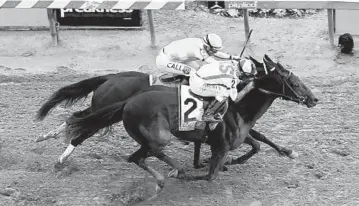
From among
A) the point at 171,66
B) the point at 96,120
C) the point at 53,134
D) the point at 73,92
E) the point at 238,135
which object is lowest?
the point at 53,134

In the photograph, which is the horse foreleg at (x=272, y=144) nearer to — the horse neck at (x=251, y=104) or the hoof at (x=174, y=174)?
the horse neck at (x=251, y=104)

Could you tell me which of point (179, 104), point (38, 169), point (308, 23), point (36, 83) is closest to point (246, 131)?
point (179, 104)

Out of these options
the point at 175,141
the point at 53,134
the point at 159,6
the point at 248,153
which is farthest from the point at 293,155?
the point at 159,6

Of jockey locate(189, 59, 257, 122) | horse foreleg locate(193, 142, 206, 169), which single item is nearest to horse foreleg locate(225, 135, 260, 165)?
horse foreleg locate(193, 142, 206, 169)

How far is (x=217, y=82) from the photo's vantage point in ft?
27.2

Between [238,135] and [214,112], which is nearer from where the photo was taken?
[214,112]

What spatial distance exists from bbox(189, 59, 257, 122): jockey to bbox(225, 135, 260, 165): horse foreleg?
750 mm

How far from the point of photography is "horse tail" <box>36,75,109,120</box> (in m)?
9.21

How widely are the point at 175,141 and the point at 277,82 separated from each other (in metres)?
1.80

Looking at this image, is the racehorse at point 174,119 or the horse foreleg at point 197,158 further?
the horse foreleg at point 197,158

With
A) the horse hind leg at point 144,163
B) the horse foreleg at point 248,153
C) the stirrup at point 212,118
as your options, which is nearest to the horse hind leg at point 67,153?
the horse hind leg at point 144,163

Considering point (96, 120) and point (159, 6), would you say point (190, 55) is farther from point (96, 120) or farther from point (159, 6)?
point (159, 6)

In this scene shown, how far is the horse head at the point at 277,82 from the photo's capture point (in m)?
8.58

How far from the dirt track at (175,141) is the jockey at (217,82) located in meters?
0.94
